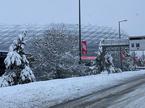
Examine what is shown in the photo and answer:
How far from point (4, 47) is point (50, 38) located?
77.0 m

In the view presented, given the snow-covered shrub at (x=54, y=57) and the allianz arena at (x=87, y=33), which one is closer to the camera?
the snow-covered shrub at (x=54, y=57)

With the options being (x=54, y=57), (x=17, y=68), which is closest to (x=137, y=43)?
(x=54, y=57)

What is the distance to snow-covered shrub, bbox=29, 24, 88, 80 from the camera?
37875 millimetres

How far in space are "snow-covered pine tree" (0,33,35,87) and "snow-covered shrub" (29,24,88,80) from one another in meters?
9.30

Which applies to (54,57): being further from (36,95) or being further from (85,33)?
(85,33)

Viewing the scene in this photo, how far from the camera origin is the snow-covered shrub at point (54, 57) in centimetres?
3788

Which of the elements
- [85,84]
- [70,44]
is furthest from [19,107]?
[70,44]

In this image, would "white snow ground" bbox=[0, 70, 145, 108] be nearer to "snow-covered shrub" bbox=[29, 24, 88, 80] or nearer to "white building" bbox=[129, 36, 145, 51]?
"snow-covered shrub" bbox=[29, 24, 88, 80]

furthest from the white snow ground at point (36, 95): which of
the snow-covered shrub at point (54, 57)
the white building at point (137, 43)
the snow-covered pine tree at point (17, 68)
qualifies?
the white building at point (137, 43)

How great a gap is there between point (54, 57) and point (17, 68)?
1022 centimetres

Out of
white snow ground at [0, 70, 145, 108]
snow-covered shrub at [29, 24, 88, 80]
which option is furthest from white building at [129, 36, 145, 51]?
white snow ground at [0, 70, 145, 108]

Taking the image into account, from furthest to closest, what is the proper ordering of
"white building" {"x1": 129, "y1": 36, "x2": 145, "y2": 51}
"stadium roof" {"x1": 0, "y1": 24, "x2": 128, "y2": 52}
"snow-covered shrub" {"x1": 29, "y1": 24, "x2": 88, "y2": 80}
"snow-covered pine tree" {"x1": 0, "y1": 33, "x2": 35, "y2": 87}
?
"stadium roof" {"x1": 0, "y1": 24, "x2": 128, "y2": 52} < "white building" {"x1": 129, "y1": 36, "x2": 145, "y2": 51} < "snow-covered shrub" {"x1": 29, "y1": 24, "x2": 88, "y2": 80} < "snow-covered pine tree" {"x1": 0, "y1": 33, "x2": 35, "y2": 87}

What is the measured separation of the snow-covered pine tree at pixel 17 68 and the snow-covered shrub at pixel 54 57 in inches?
366

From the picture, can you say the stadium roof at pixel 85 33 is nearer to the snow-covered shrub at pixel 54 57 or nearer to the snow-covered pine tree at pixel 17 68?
the snow-covered shrub at pixel 54 57
